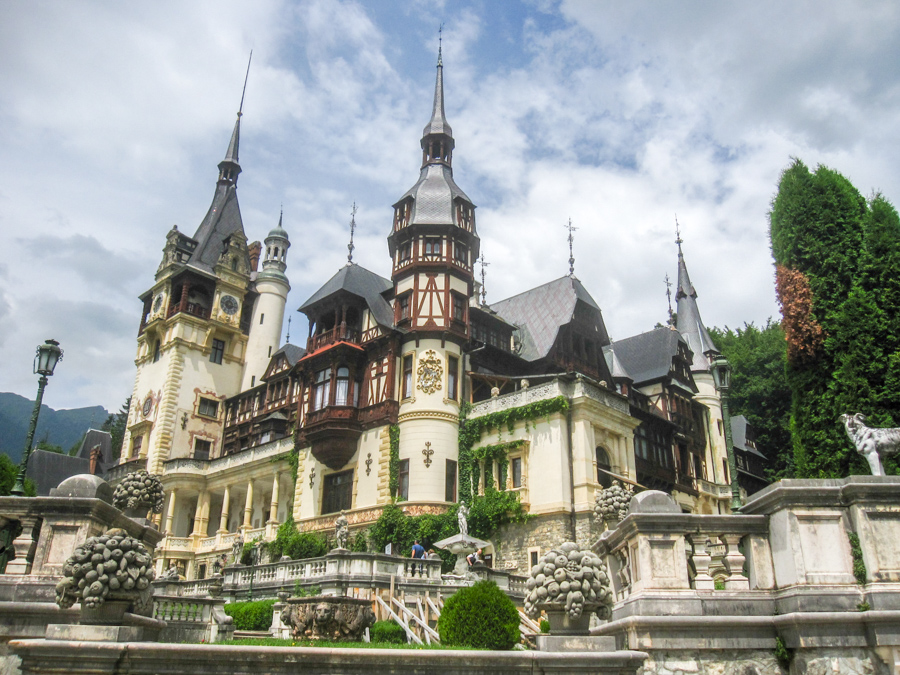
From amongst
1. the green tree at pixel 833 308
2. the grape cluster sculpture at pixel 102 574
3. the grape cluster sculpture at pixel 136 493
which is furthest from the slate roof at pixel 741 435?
the grape cluster sculpture at pixel 102 574

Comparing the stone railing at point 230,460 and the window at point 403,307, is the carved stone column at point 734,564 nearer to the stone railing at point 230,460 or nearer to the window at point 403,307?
the window at point 403,307

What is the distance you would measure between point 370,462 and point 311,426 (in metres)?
3.99

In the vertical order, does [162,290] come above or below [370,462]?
above

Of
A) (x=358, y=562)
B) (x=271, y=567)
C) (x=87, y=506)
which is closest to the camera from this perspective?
(x=87, y=506)

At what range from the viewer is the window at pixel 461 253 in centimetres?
3912

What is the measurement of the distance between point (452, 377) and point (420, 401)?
217 cm

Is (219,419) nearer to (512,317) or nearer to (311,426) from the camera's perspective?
(311,426)

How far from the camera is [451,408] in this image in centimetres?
3612

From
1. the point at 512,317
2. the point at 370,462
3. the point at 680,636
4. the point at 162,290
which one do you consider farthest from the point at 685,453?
the point at 162,290

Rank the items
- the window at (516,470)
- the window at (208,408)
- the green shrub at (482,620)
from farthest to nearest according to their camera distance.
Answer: the window at (208,408), the window at (516,470), the green shrub at (482,620)

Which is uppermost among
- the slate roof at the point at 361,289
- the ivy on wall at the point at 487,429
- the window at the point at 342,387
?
the slate roof at the point at 361,289

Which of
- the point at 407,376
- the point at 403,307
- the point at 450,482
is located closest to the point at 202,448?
the point at 403,307

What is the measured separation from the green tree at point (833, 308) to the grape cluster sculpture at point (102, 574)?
1609 cm

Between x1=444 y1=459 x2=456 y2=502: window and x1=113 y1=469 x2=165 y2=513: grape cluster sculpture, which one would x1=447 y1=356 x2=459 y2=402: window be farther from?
x1=113 y1=469 x2=165 y2=513: grape cluster sculpture
